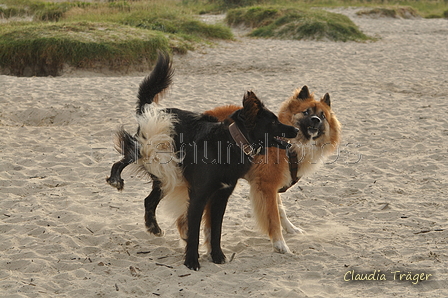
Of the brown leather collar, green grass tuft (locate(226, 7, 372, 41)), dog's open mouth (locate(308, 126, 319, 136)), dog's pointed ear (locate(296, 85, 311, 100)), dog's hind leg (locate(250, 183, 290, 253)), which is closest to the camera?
the brown leather collar

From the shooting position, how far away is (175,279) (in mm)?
3887

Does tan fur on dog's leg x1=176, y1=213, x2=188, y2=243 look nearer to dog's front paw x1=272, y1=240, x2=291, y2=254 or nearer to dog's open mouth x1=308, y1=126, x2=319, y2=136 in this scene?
dog's front paw x1=272, y1=240, x2=291, y2=254

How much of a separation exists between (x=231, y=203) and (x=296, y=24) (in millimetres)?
13167

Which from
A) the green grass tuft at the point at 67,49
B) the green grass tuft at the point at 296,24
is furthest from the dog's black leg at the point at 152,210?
the green grass tuft at the point at 296,24

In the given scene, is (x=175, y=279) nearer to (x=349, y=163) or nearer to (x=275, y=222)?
(x=275, y=222)

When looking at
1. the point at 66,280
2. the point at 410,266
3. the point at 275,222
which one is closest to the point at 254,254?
the point at 275,222

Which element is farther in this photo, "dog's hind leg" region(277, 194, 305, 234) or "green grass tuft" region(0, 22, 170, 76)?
"green grass tuft" region(0, 22, 170, 76)

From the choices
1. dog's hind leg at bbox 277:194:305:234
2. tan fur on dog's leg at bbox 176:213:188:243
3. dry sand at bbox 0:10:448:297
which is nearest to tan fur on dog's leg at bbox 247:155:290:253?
dry sand at bbox 0:10:448:297

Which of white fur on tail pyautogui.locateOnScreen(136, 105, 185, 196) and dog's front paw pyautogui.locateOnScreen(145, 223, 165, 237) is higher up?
white fur on tail pyautogui.locateOnScreen(136, 105, 185, 196)

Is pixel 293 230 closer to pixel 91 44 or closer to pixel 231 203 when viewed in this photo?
pixel 231 203

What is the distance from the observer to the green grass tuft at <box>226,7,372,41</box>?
55.9 feet

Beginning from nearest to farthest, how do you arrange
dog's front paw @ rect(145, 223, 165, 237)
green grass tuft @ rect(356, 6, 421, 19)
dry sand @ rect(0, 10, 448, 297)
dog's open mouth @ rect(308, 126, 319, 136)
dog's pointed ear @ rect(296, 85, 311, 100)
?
1. dry sand @ rect(0, 10, 448, 297)
2. dog's front paw @ rect(145, 223, 165, 237)
3. dog's open mouth @ rect(308, 126, 319, 136)
4. dog's pointed ear @ rect(296, 85, 311, 100)
5. green grass tuft @ rect(356, 6, 421, 19)

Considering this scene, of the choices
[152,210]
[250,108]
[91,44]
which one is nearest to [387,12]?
→ [91,44]

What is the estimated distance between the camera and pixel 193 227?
409 cm
